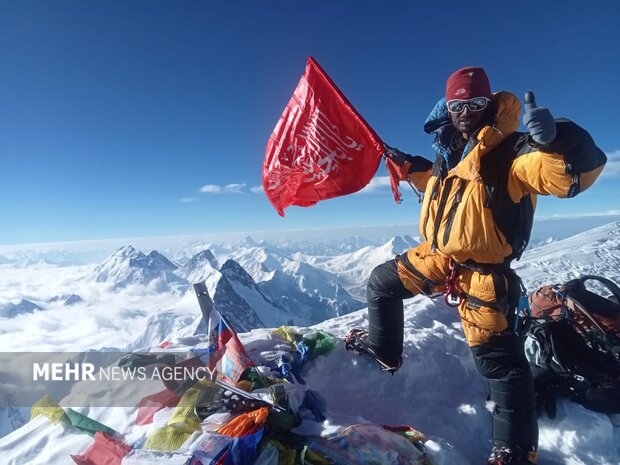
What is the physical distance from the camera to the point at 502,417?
14.1 ft

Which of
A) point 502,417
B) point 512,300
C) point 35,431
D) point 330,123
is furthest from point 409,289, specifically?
point 35,431

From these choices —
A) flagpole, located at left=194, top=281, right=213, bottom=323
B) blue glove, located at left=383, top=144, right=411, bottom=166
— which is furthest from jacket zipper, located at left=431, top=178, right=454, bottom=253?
flagpole, located at left=194, top=281, right=213, bottom=323

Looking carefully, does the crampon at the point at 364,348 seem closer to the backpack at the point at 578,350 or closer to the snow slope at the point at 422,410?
the snow slope at the point at 422,410

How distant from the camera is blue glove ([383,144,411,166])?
5988 mm

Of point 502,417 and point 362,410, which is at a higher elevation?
point 502,417

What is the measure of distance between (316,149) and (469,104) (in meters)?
3.36

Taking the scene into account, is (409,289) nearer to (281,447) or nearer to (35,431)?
(281,447)

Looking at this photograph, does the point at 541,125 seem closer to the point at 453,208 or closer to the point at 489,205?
the point at 489,205

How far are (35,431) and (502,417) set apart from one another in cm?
609

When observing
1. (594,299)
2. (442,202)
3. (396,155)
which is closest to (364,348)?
(442,202)

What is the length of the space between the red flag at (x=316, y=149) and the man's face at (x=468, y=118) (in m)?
2.24

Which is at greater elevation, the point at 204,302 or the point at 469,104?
the point at 469,104

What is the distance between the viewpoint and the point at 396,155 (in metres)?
6.07

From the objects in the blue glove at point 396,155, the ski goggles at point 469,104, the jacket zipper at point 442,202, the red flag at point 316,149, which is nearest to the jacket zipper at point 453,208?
the jacket zipper at point 442,202
